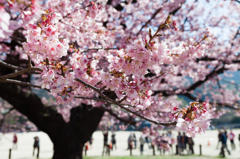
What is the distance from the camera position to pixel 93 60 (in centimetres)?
274

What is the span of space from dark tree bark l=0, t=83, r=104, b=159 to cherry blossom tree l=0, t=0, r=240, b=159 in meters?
0.03

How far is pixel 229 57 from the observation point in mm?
8945

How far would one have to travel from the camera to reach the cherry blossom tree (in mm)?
2090

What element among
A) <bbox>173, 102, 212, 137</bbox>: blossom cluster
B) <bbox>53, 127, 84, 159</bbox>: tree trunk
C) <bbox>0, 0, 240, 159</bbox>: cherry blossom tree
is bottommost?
<bbox>53, 127, 84, 159</bbox>: tree trunk

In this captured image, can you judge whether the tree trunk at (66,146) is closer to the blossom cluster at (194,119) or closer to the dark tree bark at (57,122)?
the dark tree bark at (57,122)

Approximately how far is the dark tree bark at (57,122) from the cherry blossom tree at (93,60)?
3cm

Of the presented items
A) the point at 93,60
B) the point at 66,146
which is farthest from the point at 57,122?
the point at 93,60

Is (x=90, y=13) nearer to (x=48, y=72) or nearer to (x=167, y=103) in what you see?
(x=48, y=72)

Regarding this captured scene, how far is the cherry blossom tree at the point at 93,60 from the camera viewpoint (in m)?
2.09

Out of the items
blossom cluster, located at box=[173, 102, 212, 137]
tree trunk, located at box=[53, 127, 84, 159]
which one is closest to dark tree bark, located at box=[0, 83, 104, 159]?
tree trunk, located at box=[53, 127, 84, 159]

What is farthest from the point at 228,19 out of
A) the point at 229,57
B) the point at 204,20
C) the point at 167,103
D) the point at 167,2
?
the point at 167,103

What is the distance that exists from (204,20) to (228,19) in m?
1.31

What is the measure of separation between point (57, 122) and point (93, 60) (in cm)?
469

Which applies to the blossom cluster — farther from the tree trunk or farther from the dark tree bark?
the tree trunk
